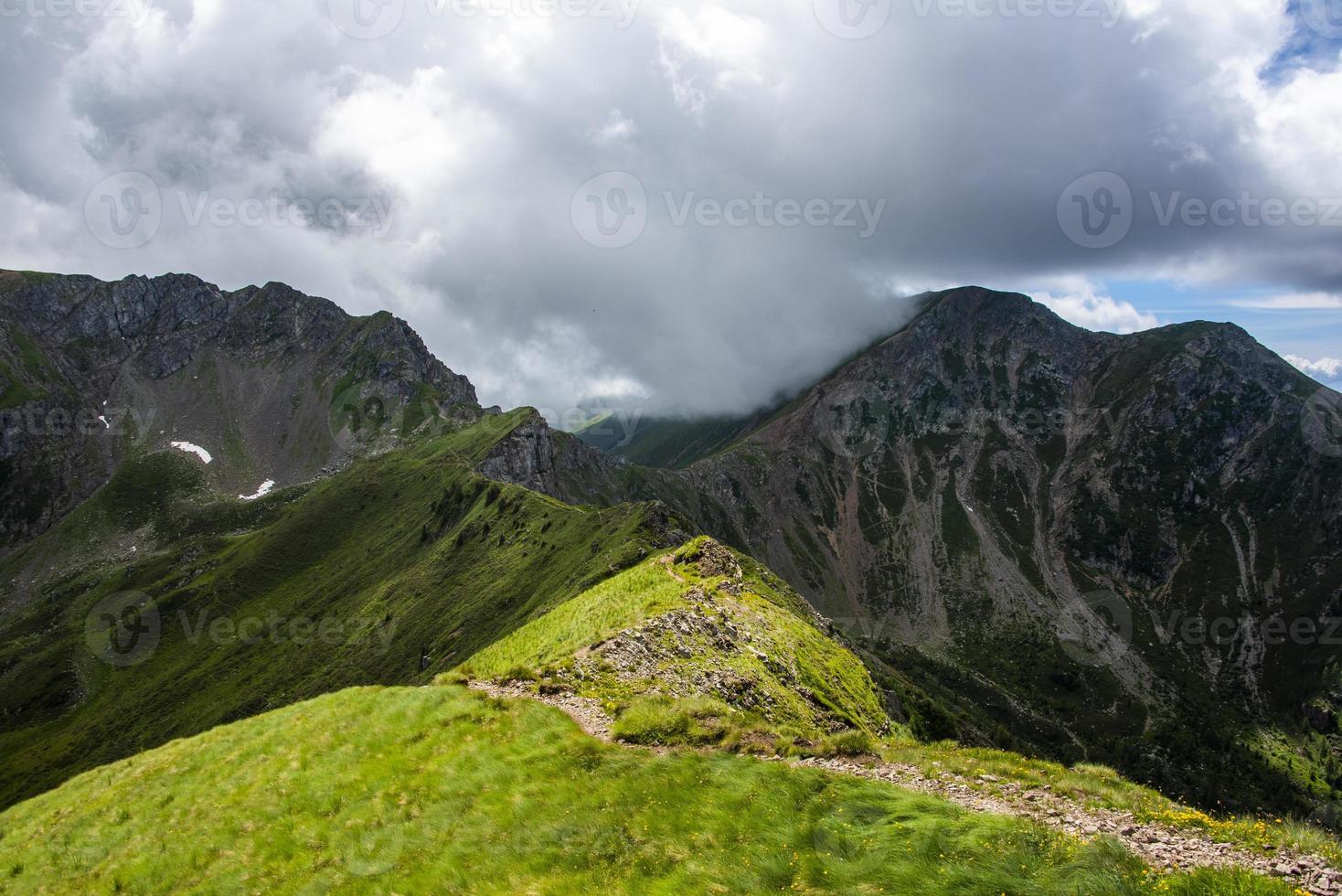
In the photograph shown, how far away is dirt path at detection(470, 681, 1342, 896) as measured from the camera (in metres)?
11.6

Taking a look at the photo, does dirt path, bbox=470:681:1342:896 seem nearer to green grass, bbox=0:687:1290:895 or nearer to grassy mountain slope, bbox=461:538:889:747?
green grass, bbox=0:687:1290:895

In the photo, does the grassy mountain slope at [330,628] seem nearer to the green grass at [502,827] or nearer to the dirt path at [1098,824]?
the green grass at [502,827]

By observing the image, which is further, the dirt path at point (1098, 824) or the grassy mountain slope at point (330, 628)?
the grassy mountain slope at point (330, 628)

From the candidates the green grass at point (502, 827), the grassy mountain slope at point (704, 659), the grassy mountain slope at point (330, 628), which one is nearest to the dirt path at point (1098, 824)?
the green grass at point (502, 827)

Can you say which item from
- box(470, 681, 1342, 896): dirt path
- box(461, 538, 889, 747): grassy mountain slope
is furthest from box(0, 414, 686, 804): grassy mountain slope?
box(470, 681, 1342, 896): dirt path

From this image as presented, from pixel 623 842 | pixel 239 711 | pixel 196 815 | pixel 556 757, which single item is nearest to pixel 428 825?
pixel 556 757

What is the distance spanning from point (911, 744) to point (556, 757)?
1266 centimetres

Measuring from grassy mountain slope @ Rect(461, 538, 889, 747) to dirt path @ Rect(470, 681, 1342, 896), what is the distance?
3.80 m

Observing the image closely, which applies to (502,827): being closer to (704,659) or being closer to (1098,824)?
(1098,824)

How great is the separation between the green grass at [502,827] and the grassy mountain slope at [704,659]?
4.42m

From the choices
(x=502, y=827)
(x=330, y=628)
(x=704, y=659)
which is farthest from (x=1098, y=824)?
(x=330, y=628)

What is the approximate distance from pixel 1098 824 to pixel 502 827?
1499cm

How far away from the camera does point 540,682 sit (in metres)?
29.2

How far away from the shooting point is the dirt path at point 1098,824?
11609 mm
